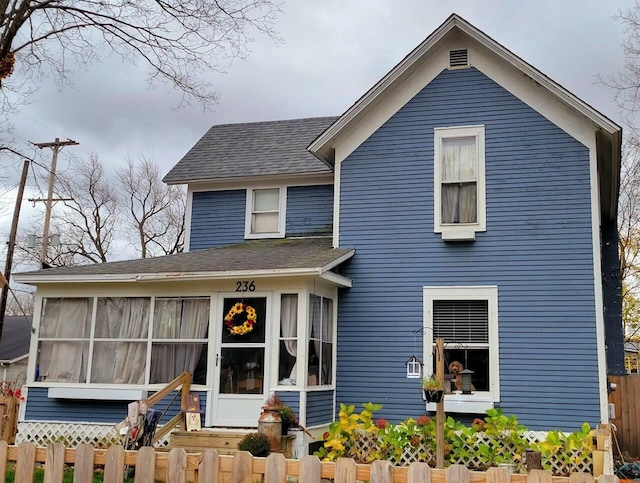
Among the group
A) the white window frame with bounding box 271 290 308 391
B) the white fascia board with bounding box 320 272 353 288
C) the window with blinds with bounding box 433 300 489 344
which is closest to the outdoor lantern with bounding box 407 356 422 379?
the window with blinds with bounding box 433 300 489 344

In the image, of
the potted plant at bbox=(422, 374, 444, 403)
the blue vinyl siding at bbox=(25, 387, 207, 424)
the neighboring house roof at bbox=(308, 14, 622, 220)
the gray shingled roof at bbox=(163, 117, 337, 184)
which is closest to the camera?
the potted plant at bbox=(422, 374, 444, 403)

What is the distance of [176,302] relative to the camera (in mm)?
11578

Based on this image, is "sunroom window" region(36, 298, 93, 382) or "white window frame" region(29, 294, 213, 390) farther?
"sunroom window" region(36, 298, 93, 382)

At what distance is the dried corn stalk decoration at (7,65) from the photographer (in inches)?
336

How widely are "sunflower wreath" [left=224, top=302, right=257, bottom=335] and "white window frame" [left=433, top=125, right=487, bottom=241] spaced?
3.47 metres

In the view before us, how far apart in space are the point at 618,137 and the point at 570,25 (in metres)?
6.43

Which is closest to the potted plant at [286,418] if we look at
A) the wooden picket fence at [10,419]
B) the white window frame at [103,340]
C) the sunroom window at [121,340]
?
the white window frame at [103,340]

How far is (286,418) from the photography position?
10070 millimetres

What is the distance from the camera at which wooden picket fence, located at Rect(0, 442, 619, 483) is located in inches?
160

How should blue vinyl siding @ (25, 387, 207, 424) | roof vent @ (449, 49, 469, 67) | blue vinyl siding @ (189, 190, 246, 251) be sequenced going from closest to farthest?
blue vinyl siding @ (25, 387, 207, 424), roof vent @ (449, 49, 469, 67), blue vinyl siding @ (189, 190, 246, 251)

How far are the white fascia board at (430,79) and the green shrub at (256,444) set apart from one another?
17.5 ft

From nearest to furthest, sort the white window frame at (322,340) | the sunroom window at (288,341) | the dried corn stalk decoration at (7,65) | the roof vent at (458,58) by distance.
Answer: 1. the dried corn stalk decoration at (7,65)
2. the white window frame at (322,340)
3. the sunroom window at (288,341)
4. the roof vent at (458,58)

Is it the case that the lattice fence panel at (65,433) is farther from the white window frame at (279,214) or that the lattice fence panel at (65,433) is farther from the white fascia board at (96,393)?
the white window frame at (279,214)

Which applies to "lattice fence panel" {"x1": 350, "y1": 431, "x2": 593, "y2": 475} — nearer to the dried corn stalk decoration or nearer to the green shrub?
the green shrub
